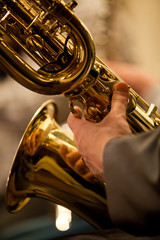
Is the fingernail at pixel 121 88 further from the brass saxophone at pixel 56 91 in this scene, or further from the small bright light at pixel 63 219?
the small bright light at pixel 63 219

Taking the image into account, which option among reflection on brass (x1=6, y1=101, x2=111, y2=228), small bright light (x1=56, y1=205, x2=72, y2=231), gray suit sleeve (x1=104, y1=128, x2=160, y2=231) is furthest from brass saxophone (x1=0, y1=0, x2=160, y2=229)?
small bright light (x1=56, y1=205, x2=72, y2=231)

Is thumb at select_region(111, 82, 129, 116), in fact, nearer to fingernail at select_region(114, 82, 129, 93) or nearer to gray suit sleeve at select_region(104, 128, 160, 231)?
fingernail at select_region(114, 82, 129, 93)

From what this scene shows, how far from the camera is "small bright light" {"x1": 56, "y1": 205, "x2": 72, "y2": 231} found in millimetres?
1484

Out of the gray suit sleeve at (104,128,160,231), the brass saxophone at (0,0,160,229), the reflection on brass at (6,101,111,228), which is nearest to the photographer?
the gray suit sleeve at (104,128,160,231)

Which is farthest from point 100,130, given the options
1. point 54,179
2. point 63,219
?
point 63,219

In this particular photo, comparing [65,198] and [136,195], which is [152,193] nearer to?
[136,195]

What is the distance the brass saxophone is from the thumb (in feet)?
0.09

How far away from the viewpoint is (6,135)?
172cm

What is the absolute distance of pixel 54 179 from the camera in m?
0.90

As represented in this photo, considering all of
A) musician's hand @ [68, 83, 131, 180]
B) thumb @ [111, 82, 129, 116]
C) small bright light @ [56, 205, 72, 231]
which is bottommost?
small bright light @ [56, 205, 72, 231]

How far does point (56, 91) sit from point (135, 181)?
13.5 inches

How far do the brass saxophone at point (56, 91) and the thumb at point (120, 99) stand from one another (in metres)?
0.03

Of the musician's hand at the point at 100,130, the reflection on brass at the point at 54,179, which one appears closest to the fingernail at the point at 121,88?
the musician's hand at the point at 100,130

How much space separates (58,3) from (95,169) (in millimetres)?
406
